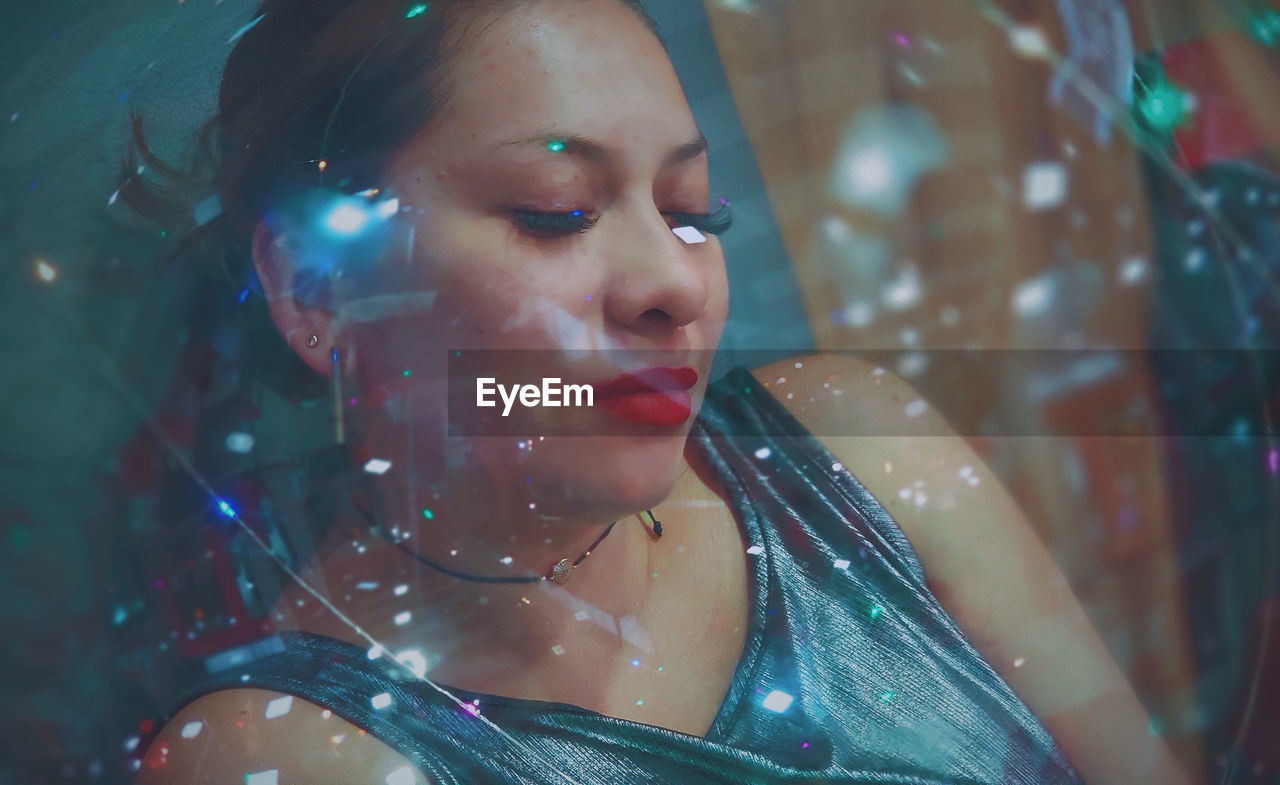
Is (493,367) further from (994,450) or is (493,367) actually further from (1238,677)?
(1238,677)

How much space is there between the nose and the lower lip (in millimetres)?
30

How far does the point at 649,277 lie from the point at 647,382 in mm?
48

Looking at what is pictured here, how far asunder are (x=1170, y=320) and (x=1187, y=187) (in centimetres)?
9

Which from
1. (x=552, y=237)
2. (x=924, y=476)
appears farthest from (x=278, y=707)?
(x=924, y=476)

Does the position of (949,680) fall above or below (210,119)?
below

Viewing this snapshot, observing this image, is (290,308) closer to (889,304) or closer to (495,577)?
(495,577)

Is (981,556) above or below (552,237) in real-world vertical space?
below

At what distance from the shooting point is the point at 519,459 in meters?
0.35

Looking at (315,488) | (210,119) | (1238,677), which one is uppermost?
(210,119)

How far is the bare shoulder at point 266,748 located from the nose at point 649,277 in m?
0.22

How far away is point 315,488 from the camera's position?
0.38 metres

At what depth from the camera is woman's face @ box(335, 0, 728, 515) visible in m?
0.33

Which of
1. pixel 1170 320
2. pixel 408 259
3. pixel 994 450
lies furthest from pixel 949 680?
pixel 408 259

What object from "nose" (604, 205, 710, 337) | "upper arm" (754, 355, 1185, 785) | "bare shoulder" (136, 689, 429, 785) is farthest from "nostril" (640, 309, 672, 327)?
"bare shoulder" (136, 689, 429, 785)
